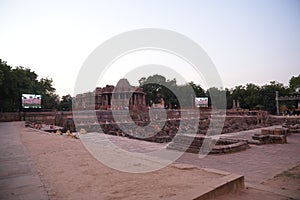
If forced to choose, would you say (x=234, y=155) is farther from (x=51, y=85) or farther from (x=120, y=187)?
(x=51, y=85)

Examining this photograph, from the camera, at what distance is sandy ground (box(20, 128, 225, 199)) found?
121 inches

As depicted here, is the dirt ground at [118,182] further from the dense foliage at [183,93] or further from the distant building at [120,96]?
the dense foliage at [183,93]

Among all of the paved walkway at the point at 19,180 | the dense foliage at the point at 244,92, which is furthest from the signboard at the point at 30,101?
the dense foliage at the point at 244,92

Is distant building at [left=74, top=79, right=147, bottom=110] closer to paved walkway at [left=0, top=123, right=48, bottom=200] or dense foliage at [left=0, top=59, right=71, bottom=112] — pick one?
dense foliage at [left=0, top=59, right=71, bottom=112]

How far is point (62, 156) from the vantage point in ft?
18.5

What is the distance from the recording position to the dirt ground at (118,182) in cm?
311

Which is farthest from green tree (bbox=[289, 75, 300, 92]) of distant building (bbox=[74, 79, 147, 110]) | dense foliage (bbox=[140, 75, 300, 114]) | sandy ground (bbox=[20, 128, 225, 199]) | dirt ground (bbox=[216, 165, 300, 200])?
sandy ground (bbox=[20, 128, 225, 199])

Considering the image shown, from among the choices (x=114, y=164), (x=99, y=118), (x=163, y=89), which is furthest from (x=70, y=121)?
(x=163, y=89)

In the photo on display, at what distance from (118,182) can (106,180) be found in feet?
0.83

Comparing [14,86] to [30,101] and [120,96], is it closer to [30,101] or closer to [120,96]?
[30,101]

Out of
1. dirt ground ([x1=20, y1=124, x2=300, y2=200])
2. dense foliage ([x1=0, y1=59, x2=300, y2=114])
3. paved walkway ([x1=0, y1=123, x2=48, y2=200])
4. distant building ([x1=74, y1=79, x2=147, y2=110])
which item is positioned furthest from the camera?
dense foliage ([x1=0, y1=59, x2=300, y2=114])

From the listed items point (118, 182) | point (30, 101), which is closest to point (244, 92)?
point (30, 101)

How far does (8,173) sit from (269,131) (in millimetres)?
12154

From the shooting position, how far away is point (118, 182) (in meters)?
3.62
